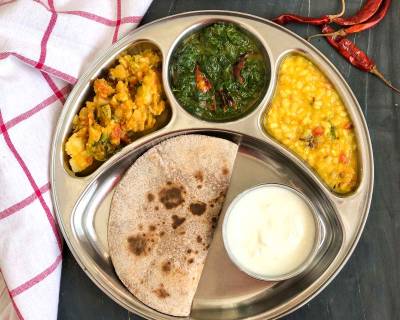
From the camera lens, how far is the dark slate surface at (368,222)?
3.52 meters

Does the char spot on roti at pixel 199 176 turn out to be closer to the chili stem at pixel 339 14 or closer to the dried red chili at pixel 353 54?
the dried red chili at pixel 353 54

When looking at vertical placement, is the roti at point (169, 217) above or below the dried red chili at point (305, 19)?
below

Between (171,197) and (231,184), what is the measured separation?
0.43 metres

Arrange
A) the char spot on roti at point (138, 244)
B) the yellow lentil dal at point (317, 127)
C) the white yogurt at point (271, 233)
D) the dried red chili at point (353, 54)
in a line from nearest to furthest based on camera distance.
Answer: the white yogurt at point (271, 233) < the yellow lentil dal at point (317, 127) < the char spot on roti at point (138, 244) < the dried red chili at point (353, 54)

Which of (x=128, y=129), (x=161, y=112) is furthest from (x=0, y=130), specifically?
(x=161, y=112)

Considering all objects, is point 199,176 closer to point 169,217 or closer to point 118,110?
point 169,217

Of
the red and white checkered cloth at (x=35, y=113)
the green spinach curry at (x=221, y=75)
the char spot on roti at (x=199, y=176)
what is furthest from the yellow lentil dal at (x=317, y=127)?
the red and white checkered cloth at (x=35, y=113)

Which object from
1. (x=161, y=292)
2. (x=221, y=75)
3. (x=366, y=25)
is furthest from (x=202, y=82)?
(x=161, y=292)

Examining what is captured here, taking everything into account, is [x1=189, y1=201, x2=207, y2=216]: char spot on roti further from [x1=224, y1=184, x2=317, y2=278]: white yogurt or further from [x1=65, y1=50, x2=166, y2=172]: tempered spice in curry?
[x1=65, y1=50, x2=166, y2=172]: tempered spice in curry

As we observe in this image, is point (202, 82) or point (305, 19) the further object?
point (305, 19)

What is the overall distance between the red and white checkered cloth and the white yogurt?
1.30 meters

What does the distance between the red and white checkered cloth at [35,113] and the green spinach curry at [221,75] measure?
1.78ft

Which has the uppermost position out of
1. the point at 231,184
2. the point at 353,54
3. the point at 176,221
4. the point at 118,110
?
the point at 353,54

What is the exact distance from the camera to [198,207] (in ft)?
11.4
